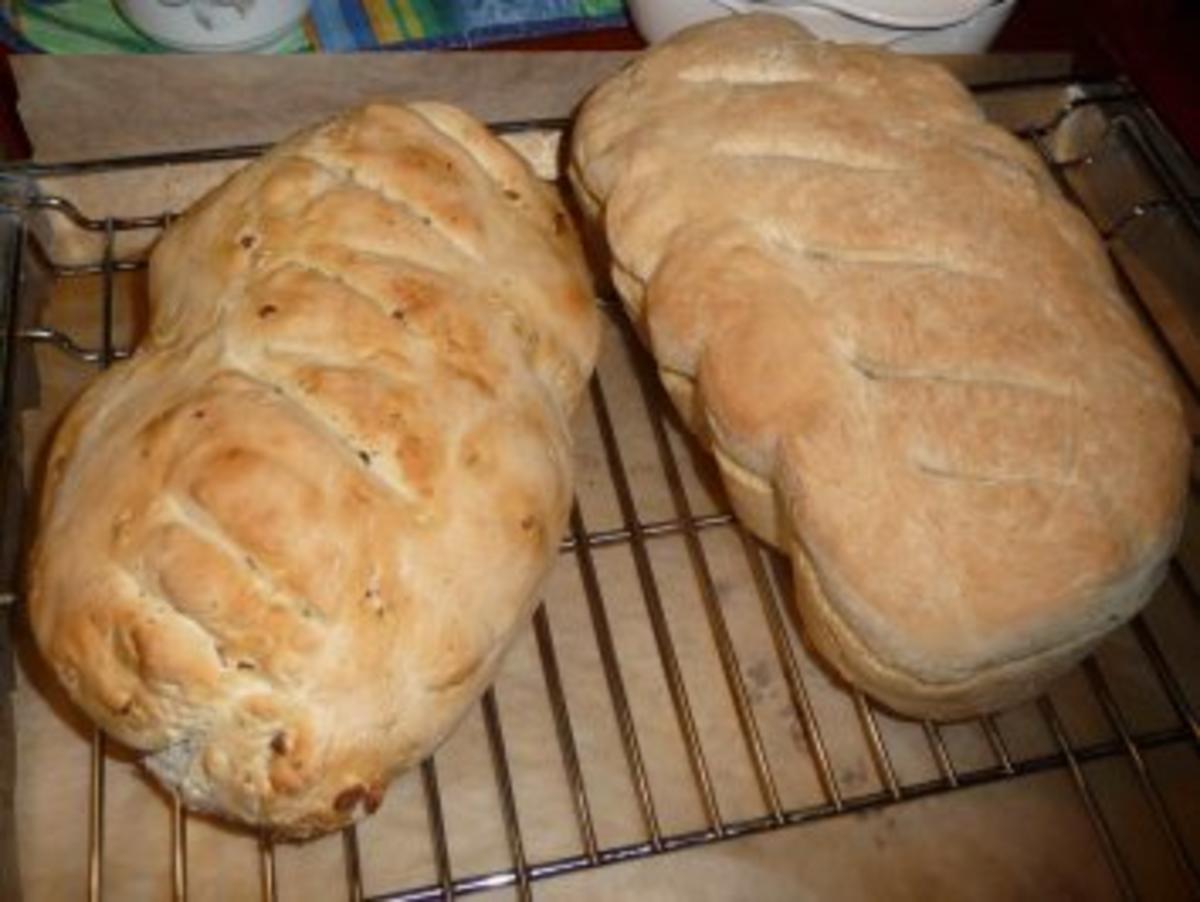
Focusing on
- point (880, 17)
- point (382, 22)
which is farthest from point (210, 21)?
point (880, 17)

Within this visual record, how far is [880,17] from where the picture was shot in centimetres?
175

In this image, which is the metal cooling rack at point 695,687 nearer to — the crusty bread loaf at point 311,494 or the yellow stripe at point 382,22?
the crusty bread loaf at point 311,494

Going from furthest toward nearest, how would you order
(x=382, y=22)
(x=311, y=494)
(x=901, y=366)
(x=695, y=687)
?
(x=382, y=22), (x=695, y=687), (x=901, y=366), (x=311, y=494)

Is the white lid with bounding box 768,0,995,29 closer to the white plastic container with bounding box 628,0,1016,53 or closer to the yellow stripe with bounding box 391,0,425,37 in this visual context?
the white plastic container with bounding box 628,0,1016,53

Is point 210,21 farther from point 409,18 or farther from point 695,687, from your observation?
point 695,687

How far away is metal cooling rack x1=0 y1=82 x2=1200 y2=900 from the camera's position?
1236 millimetres

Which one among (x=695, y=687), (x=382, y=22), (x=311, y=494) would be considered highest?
(x=311, y=494)

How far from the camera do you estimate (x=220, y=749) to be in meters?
1.05

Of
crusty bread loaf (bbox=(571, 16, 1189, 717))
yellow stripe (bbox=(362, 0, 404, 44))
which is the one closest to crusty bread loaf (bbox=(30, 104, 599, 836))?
crusty bread loaf (bbox=(571, 16, 1189, 717))

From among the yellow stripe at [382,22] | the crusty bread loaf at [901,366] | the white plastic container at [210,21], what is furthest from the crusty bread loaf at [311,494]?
the yellow stripe at [382,22]

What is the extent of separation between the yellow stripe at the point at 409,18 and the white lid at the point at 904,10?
Result: 0.57m

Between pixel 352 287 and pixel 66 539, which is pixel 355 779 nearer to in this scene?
pixel 66 539

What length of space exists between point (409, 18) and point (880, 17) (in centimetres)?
77

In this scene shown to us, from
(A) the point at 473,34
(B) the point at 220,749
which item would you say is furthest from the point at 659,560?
(A) the point at 473,34
